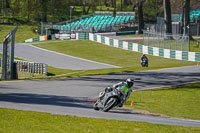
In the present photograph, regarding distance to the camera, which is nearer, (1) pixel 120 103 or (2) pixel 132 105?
(1) pixel 120 103

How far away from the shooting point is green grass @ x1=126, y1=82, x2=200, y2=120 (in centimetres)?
1848

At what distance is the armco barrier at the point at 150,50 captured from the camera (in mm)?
42284

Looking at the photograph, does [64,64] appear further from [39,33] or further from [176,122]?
[39,33]

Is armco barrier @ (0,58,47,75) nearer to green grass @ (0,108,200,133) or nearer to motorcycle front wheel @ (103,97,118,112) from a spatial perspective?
motorcycle front wheel @ (103,97,118,112)

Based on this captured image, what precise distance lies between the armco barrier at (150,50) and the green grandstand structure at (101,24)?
21.0 feet

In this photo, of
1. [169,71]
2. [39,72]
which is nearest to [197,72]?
[169,71]

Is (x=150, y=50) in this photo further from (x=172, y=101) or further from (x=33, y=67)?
(x=172, y=101)

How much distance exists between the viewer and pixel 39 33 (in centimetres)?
7519

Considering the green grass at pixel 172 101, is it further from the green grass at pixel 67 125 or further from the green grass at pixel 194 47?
the green grass at pixel 194 47

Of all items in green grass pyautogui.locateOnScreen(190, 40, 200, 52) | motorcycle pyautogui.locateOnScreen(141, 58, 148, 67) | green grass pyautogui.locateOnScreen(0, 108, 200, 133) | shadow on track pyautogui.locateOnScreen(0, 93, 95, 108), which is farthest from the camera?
green grass pyautogui.locateOnScreen(190, 40, 200, 52)

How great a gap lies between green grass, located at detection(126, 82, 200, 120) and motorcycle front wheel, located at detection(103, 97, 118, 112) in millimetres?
2375

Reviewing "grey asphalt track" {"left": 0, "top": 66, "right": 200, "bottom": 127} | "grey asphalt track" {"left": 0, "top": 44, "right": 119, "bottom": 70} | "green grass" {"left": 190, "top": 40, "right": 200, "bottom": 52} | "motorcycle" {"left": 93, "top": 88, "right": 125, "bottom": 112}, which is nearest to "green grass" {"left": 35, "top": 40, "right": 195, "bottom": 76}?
"grey asphalt track" {"left": 0, "top": 44, "right": 119, "bottom": 70}

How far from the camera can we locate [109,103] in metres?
16.6

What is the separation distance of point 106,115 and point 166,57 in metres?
30.2
